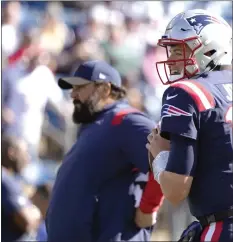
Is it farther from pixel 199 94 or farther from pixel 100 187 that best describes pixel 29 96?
pixel 199 94

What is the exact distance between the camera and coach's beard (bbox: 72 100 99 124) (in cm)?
539

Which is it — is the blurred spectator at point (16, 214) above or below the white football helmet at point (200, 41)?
below

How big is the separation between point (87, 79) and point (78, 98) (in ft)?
0.51

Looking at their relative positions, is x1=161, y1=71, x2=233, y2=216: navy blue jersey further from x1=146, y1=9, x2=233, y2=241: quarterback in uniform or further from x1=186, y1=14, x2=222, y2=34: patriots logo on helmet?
x1=186, y1=14, x2=222, y2=34: patriots logo on helmet

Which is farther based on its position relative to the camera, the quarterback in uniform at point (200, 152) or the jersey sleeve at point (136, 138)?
the jersey sleeve at point (136, 138)

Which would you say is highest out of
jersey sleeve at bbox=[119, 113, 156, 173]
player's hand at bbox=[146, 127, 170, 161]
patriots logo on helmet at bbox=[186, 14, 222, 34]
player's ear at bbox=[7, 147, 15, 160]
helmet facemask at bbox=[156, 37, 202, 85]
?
patriots logo on helmet at bbox=[186, 14, 222, 34]

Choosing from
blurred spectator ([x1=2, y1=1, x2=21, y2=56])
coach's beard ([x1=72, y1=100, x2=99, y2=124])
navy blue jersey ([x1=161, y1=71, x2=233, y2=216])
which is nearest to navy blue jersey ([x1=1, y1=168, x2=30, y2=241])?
coach's beard ([x1=72, y1=100, x2=99, y2=124])

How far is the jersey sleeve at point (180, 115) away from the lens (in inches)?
144

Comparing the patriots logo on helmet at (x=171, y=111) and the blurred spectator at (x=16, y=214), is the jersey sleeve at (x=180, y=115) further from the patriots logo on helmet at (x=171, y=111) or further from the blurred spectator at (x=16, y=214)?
the blurred spectator at (x=16, y=214)

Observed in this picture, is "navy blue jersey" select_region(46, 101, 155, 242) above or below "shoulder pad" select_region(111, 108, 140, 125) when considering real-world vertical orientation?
below

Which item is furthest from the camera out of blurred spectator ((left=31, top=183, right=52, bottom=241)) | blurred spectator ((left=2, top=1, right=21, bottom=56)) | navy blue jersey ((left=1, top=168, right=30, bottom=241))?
blurred spectator ((left=2, top=1, right=21, bottom=56))

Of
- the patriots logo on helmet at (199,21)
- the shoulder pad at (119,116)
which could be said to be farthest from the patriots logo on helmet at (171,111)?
the shoulder pad at (119,116)

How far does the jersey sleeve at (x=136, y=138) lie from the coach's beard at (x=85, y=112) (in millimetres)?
348

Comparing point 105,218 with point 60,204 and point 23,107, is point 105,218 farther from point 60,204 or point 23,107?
point 23,107
